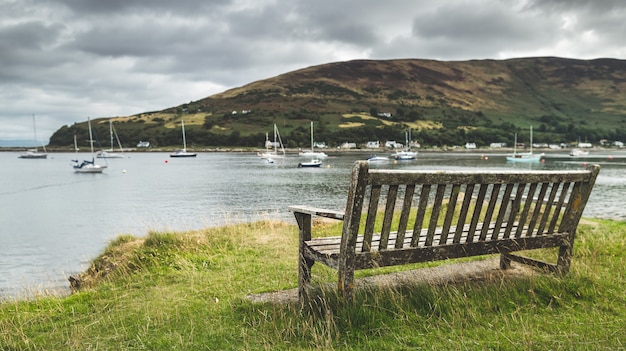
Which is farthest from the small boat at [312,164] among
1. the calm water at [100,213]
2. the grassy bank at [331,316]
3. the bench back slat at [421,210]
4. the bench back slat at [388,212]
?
the bench back slat at [388,212]

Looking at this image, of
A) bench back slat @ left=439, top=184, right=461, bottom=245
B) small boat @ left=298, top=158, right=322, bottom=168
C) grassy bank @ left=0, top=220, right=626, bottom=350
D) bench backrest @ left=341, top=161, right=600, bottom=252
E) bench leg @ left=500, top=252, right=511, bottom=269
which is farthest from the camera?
small boat @ left=298, top=158, right=322, bottom=168

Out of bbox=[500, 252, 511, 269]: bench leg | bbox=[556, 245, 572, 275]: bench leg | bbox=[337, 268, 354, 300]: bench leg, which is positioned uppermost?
bbox=[337, 268, 354, 300]: bench leg

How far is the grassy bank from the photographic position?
13.0 ft

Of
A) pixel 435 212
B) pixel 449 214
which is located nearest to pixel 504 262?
pixel 449 214

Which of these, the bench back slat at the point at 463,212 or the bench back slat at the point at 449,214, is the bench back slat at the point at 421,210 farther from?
the bench back slat at the point at 463,212

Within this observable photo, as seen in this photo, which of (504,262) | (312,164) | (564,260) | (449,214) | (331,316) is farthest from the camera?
(312,164)

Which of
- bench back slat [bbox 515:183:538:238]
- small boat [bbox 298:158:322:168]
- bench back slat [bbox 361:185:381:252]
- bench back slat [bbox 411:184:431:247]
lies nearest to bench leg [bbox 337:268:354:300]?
bench back slat [bbox 361:185:381:252]

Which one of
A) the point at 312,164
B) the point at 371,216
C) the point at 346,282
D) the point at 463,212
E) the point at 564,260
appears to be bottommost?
the point at 312,164

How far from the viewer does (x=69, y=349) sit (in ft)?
13.3

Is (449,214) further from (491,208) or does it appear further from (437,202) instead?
(491,208)

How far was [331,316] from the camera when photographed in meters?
4.12

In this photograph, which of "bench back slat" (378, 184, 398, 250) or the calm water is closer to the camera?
"bench back slat" (378, 184, 398, 250)

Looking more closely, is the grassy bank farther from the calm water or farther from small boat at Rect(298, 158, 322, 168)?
small boat at Rect(298, 158, 322, 168)

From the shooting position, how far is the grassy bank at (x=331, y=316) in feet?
13.0
